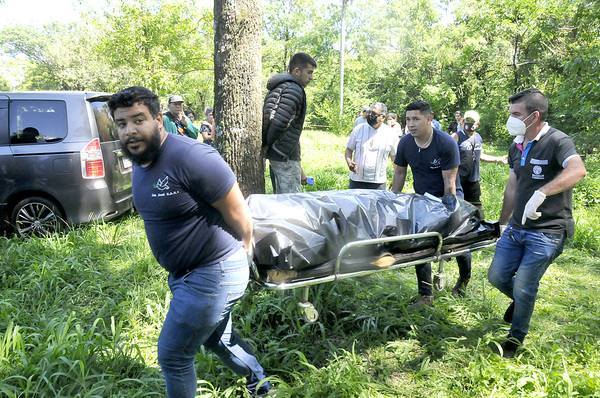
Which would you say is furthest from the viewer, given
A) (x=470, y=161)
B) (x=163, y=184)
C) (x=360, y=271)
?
(x=470, y=161)

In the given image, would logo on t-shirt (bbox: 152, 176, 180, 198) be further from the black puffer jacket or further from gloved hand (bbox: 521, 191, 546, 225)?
gloved hand (bbox: 521, 191, 546, 225)

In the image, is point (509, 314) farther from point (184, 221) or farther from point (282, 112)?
point (184, 221)

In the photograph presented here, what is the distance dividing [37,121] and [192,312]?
446cm

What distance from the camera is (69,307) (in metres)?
3.62

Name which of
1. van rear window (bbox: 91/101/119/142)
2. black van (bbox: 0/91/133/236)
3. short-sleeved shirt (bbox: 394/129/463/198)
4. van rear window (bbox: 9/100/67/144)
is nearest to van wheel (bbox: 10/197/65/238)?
black van (bbox: 0/91/133/236)

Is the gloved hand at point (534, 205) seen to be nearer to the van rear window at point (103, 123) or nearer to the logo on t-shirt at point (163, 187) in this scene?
the logo on t-shirt at point (163, 187)

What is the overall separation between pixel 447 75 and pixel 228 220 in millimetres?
27766

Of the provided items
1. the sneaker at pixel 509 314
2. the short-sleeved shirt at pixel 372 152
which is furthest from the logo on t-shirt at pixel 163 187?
the short-sleeved shirt at pixel 372 152

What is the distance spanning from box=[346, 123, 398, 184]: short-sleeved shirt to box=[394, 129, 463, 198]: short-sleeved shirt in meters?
1.28

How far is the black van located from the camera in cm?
495

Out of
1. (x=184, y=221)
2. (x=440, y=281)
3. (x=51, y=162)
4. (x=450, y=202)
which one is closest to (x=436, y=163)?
(x=450, y=202)

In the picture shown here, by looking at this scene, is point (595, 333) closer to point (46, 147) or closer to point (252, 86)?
point (252, 86)

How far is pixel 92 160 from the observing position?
5051 mm

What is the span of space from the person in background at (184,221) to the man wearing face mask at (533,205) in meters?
2.08
